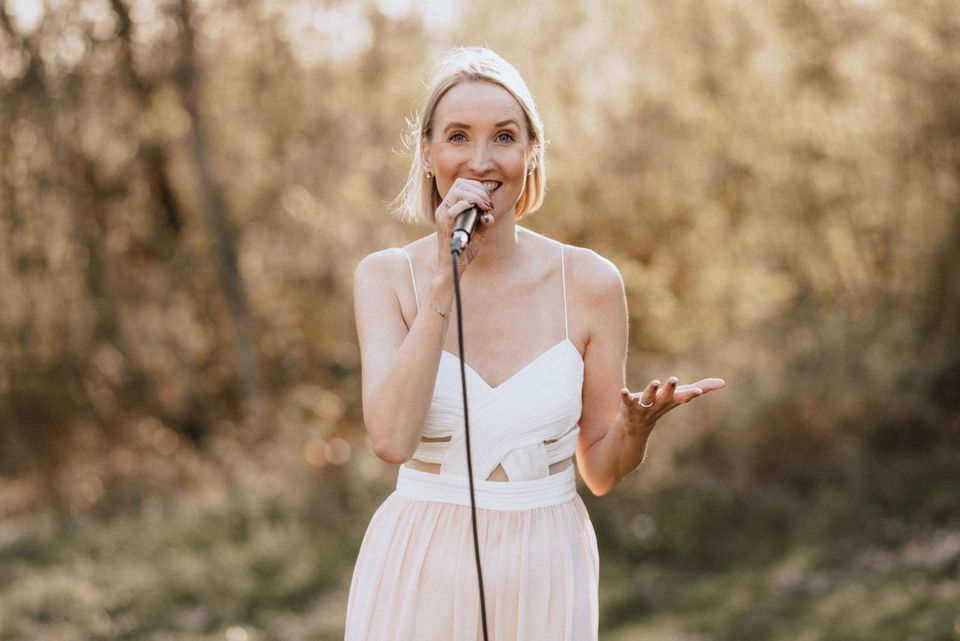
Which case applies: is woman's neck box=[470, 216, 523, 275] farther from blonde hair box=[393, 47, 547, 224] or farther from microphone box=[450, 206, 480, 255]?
microphone box=[450, 206, 480, 255]

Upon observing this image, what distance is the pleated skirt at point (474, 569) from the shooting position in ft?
7.01

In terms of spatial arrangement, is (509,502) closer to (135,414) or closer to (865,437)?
(865,437)

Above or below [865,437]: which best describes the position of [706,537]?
below

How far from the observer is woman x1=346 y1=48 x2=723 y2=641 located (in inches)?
84.0

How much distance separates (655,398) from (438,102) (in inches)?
28.5

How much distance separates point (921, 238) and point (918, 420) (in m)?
1.60

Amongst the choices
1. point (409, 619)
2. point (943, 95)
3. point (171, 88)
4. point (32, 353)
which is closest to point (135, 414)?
point (32, 353)

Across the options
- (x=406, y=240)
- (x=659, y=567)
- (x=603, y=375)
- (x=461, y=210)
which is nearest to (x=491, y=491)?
(x=603, y=375)

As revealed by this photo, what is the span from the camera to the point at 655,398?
6.81 ft

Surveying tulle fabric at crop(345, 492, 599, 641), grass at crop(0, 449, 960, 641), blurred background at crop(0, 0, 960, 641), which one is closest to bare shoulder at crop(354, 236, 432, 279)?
tulle fabric at crop(345, 492, 599, 641)

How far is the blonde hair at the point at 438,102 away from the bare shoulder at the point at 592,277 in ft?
0.54

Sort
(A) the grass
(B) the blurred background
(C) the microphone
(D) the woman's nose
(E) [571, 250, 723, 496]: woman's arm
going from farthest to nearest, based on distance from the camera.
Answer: (B) the blurred background, (A) the grass, (E) [571, 250, 723, 496]: woman's arm, (D) the woman's nose, (C) the microphone

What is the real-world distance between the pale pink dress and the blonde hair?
36 cm

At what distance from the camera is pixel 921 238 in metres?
8.90
